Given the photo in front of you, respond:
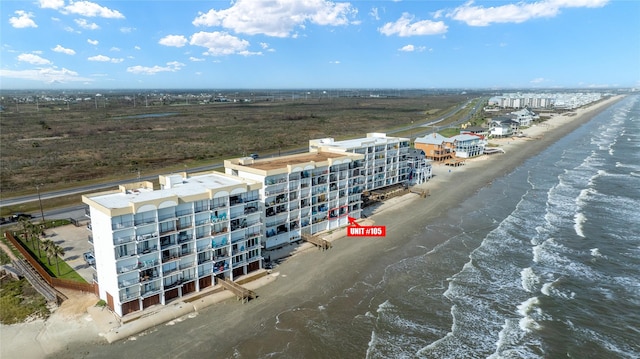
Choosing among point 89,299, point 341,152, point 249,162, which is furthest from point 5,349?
point 341,152

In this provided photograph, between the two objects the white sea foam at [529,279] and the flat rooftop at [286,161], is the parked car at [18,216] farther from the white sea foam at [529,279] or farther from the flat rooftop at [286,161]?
the white sea foam at [529,279]

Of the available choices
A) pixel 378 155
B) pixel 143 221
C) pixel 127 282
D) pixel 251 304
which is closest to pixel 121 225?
pixel 143 221

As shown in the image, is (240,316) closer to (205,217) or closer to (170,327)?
(170,327)

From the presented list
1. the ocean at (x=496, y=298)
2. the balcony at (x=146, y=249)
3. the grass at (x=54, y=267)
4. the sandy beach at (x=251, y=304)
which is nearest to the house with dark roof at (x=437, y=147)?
the sandy beach at (x=251, y=304)

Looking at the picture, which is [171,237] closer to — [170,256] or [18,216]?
[170,256]

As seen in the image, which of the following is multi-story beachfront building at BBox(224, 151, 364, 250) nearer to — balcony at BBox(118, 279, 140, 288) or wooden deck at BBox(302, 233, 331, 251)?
wooden deck at BBox(302, 233, 331, 251)

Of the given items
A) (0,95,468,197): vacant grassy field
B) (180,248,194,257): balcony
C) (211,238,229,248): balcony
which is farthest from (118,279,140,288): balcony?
(0,95,468,197): vacant grassy field
